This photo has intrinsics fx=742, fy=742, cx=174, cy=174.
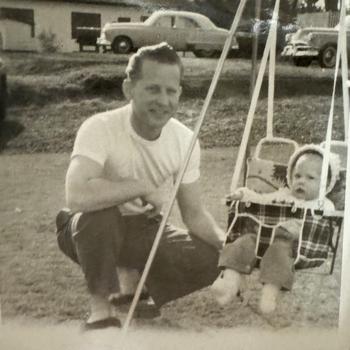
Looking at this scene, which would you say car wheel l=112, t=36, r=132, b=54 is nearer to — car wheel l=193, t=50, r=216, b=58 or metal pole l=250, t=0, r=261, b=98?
car wheel l=193, t=50, r=216, b=58

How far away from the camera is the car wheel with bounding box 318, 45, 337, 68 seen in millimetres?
1654

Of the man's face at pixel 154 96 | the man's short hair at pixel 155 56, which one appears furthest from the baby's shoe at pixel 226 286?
the man's short hair at pixel 155 56

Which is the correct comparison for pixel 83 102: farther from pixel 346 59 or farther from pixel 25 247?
pixel 346 59

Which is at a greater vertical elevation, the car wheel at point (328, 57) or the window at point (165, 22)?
the window at point (165, 22)

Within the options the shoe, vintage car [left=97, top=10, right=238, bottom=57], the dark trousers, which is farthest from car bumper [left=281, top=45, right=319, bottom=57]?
the shoe

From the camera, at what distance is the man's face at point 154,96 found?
163 centimetres

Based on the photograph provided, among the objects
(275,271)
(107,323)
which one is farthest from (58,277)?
(275,271)

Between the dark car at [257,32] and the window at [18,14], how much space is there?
0.46 metres

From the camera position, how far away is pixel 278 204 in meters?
1.68

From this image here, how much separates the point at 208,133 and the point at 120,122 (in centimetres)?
20

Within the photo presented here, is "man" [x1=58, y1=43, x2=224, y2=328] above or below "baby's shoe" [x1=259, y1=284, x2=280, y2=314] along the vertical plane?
above

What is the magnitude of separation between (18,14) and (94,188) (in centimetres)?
42

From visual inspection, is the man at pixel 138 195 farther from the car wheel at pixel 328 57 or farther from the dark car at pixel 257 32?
the car wheel at pixel 328 57

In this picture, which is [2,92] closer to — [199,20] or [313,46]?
[199,20]
